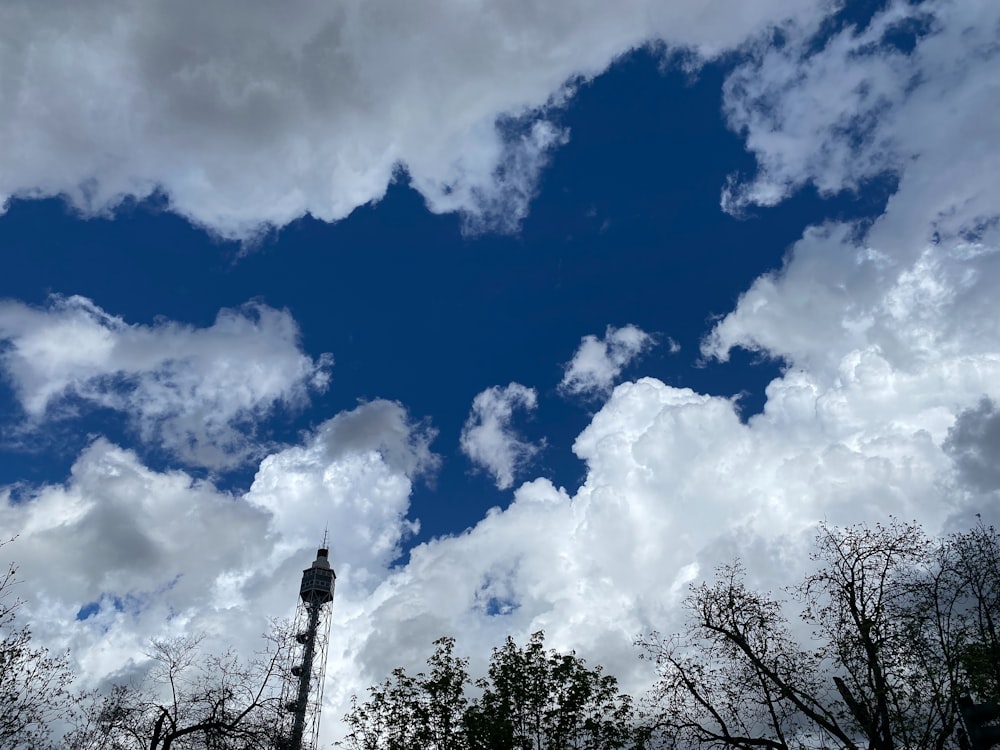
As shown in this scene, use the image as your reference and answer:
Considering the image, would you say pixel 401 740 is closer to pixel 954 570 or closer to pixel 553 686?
pixel 553 686

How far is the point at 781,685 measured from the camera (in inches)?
874

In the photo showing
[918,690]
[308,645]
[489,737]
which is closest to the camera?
[918,690]

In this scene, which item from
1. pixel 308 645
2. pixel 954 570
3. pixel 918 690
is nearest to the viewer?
pixel 918 690

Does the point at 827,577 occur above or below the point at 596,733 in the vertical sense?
above

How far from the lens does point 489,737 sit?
26.6 meters

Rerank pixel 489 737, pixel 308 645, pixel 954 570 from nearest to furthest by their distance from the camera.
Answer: pixel 954 570, pixel 489 737, pixel 308 645

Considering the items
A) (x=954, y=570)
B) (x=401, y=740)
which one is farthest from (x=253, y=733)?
(x=954, y=570)

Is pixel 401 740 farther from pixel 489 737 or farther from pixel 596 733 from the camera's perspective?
pixel 596 733

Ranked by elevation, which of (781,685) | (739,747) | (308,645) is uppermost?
(308,645)

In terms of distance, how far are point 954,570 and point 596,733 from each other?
43.4 ft

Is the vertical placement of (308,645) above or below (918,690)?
above

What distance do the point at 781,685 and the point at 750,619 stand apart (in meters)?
2.31

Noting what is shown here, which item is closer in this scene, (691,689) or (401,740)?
(691,689)

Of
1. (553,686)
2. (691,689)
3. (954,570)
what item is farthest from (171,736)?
(954,570)
